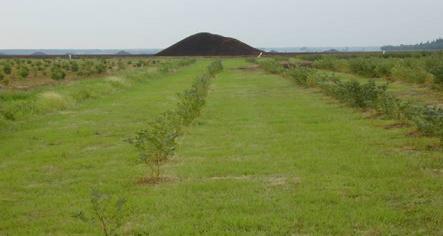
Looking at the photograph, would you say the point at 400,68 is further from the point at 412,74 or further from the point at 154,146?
the point at 154,146

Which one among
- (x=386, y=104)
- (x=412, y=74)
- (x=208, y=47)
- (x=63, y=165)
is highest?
(x=386, y=104)

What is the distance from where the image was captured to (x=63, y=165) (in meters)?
11.2

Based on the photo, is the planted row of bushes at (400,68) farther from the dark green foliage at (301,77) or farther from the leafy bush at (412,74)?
the dark green foliage at (301,77)

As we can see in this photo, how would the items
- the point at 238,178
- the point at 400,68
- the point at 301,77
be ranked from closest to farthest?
the point at 238,178 < the point at 301,77 < the point at 400,68

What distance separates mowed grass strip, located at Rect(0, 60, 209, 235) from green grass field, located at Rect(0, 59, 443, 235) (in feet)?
0.09

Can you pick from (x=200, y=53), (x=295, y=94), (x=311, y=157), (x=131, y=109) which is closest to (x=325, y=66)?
(x=295, y=94)

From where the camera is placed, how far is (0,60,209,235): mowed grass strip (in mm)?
7707

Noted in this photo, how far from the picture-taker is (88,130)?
15930mm

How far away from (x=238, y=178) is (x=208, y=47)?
100838mm

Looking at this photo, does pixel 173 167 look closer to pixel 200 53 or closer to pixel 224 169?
pixel 224 169

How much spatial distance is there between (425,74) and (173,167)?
21.3 m

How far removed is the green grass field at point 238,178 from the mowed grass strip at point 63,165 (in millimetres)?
26

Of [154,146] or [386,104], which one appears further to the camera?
[386,104]

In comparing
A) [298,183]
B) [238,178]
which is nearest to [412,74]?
[238,178]
